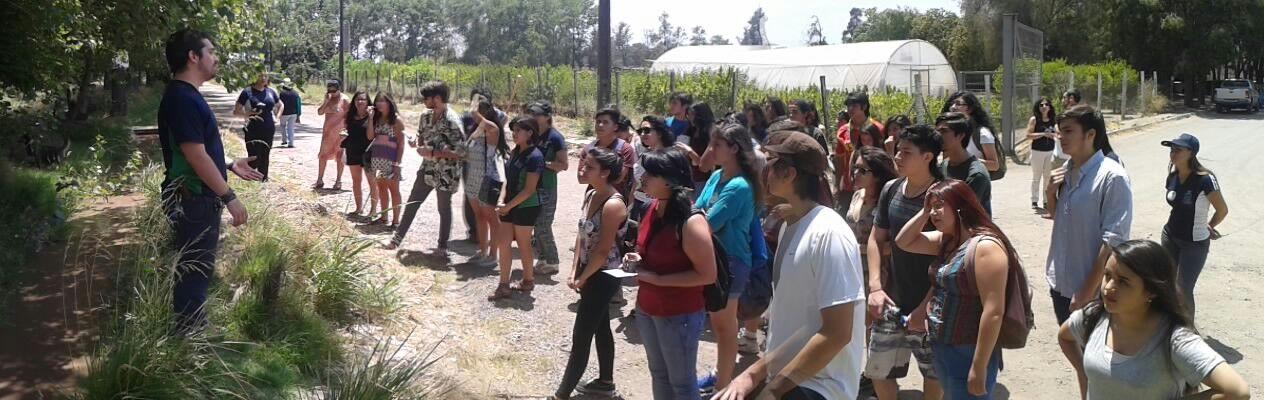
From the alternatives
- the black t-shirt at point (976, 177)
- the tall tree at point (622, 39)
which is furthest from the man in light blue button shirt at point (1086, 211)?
the tall tree at point (622, 39)

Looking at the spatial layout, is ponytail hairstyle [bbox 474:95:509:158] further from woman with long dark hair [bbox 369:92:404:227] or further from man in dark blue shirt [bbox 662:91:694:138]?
woman with long dark hair [bbox 369:92:404:227]

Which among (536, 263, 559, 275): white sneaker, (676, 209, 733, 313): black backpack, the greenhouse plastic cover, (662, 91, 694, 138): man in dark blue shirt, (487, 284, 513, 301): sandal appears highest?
the greenhouse plastic cover

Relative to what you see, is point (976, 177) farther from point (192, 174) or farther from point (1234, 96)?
point (1234, 96)

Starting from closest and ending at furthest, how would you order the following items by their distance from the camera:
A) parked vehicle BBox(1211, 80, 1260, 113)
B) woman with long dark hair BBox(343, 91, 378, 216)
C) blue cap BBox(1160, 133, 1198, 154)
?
blue cap BBox(1160, 133, 1198, 154), woman with long dark hair BBox(343, 91, 378, 216), parked vehicle BBox(1211, 80, 1260, 113)

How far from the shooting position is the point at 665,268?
15.2ft

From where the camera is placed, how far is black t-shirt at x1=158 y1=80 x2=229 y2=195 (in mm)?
4820

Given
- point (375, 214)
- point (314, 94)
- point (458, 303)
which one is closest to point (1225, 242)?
point (458, 303)

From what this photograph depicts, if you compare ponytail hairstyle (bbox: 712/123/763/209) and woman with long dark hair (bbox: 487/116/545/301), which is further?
woman with long dark hair (bbox: 487/116/545/301)

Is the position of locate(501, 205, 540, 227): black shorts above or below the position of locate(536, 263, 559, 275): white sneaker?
above

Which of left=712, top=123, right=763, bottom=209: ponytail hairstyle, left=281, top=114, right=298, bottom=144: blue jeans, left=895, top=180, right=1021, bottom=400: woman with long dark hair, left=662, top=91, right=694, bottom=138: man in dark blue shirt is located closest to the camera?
left=895, top=180, right=1021, bottom=400: woman with long dark hair

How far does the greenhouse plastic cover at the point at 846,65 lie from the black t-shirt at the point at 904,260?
3111 cm

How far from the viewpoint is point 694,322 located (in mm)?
4719

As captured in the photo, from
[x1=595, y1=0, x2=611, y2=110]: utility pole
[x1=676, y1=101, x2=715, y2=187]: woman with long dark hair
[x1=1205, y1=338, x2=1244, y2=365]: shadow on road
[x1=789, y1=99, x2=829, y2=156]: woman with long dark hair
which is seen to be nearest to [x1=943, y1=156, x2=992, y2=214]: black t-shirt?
[x1=1205, y1=338, x2=1244, y2=365]: shadow on road

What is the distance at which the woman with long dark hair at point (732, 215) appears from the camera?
534cm
